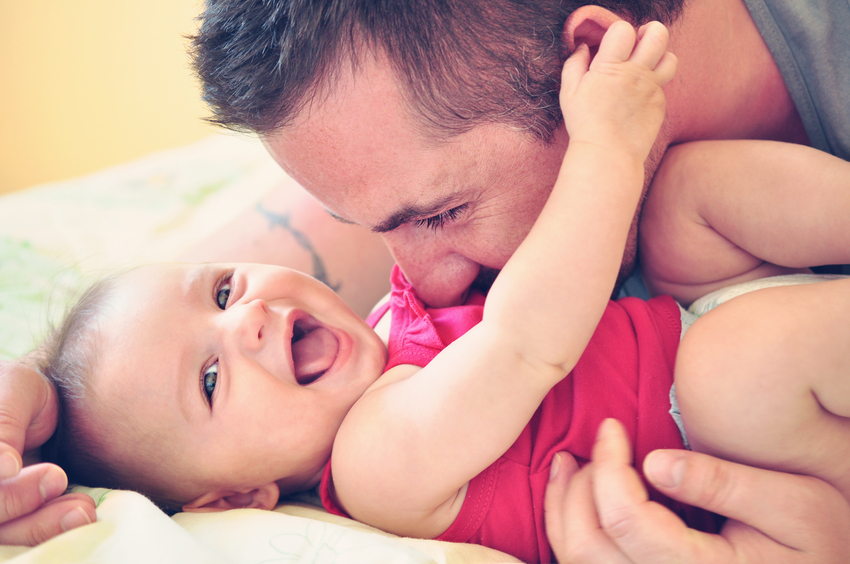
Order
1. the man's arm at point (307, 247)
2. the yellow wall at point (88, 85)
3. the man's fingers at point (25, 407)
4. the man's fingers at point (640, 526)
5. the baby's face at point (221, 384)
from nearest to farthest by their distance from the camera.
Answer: the man's fingers at point (640, 526) → the man's fingers at point (25, 407) → the baby's face at point (221, 384) → the man's arm at point (307, 247) → the yellow wall at point (88, 85)

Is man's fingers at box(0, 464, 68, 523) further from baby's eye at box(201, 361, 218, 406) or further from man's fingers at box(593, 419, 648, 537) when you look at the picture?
man's fingers at box(593, 419, 648, 537)

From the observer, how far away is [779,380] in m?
0.72

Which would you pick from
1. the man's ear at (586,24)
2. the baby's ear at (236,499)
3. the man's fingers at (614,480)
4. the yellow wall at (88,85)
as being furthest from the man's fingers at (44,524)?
the yellow wall at (88,85)

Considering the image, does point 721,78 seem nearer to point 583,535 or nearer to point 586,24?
point 586,24

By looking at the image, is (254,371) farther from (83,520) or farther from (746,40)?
(746,40)

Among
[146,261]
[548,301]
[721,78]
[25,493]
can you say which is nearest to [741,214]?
[721,78]

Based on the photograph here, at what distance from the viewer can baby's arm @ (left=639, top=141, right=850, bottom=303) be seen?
2.86 ft

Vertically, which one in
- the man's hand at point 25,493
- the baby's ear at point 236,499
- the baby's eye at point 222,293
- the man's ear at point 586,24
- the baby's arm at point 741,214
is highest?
the man's ear at point 586,24

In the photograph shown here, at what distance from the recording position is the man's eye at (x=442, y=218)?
949 mm

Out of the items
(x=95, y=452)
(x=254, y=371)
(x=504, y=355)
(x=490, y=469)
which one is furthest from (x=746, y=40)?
(x=95, y=452)

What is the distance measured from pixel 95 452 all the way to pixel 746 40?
135 cm

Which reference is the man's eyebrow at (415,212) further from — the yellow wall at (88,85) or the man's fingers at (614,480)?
the yellow wall at (88,85)

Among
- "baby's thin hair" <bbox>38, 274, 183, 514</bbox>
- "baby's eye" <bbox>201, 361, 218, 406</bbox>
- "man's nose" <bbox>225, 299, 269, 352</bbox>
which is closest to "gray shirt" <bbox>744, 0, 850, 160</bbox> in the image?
"man's nose" <bbox>225, 299, 269, 352</bbox>

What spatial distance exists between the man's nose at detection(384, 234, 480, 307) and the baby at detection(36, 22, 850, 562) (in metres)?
0.05
